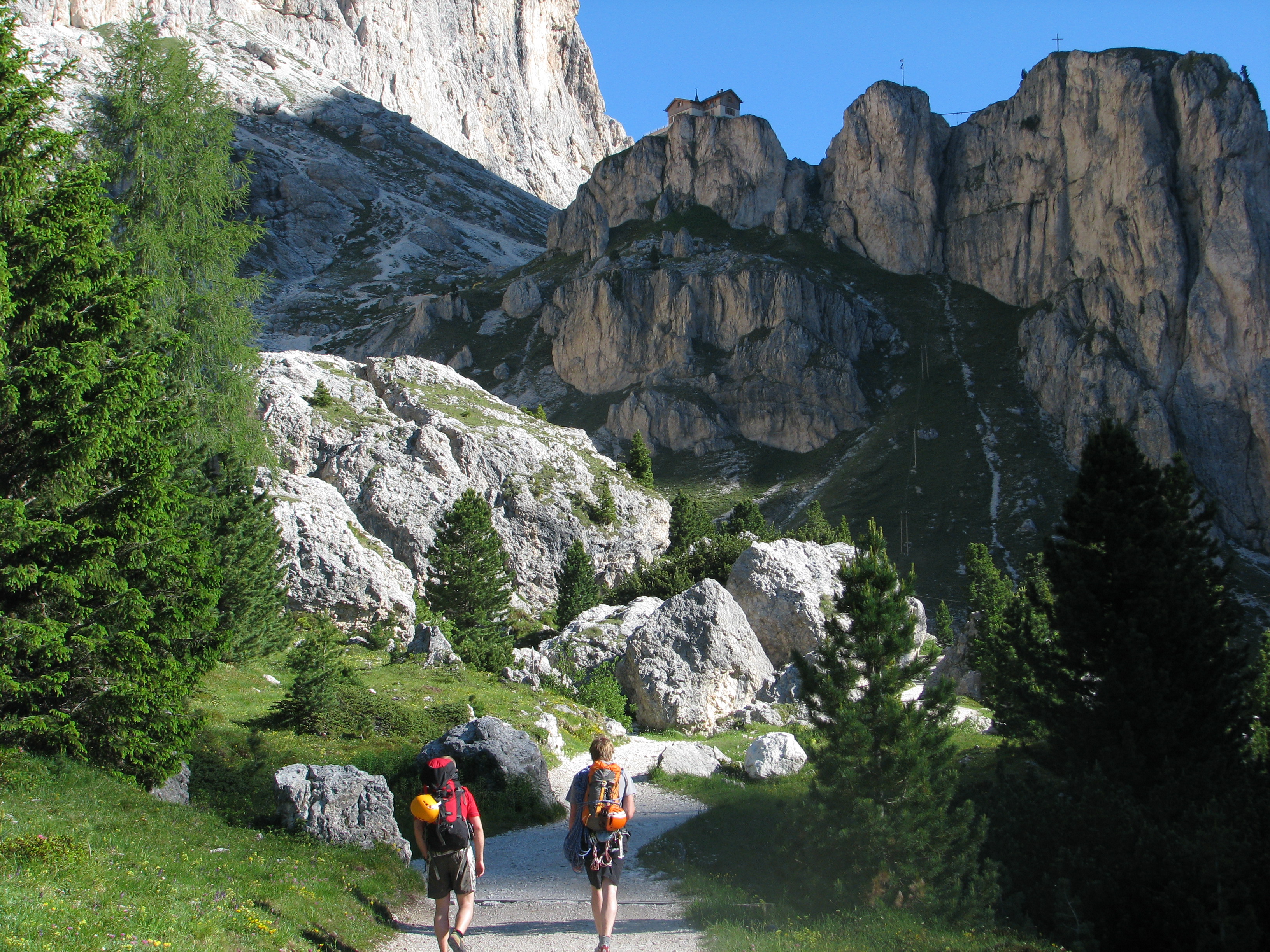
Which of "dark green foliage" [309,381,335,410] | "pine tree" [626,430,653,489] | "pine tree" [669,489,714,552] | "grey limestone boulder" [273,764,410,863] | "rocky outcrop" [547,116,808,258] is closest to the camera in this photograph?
"grey limestone boulder" [273,764,410,863]

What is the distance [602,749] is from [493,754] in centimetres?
772

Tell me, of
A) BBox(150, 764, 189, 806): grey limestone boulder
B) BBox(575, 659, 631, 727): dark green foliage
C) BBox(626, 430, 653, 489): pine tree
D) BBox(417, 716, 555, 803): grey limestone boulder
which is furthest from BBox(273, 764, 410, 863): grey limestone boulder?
BBox(626, 430, 653, 489): pine tree

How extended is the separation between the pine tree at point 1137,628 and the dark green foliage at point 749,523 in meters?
39.7

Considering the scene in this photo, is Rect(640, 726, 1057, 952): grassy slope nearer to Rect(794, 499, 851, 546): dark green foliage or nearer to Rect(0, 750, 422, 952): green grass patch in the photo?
Rect(0, 750, 422, 952): green grass patch

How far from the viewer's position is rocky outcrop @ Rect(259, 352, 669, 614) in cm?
4353

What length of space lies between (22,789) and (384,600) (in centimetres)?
2159

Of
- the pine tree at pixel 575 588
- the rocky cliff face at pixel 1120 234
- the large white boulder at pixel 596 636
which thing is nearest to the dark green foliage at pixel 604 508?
the pine tree at pixel 575 588

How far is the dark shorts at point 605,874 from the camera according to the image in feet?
28.5

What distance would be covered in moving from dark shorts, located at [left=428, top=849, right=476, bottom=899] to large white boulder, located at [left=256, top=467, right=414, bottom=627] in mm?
22348

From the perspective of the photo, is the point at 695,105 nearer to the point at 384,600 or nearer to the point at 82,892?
the point at 384,600

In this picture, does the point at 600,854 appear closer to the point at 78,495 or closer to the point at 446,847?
the point at 446,847

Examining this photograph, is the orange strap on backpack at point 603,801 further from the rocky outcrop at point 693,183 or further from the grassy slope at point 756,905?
the rocky outcrop at point 693,183

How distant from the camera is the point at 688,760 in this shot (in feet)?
67.1

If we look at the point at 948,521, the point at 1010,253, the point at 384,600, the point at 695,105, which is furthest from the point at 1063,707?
the point at 695,105
